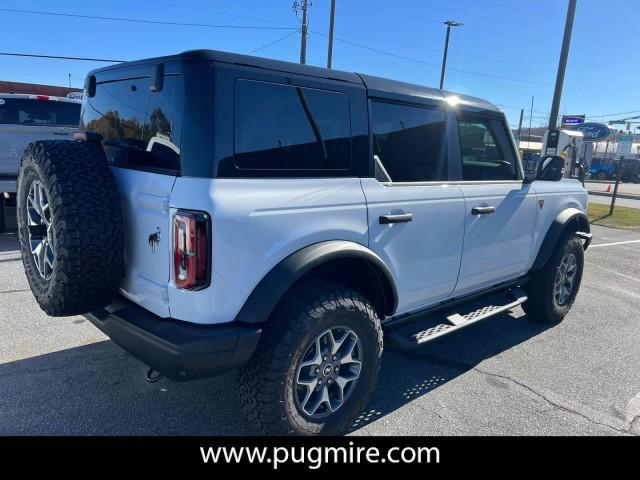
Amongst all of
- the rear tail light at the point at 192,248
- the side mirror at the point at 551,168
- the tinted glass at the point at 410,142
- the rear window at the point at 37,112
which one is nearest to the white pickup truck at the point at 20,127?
the rear window at the point at 37,112

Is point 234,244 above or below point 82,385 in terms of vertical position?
above

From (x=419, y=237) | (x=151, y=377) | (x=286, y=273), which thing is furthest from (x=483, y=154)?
(x=151, y=377)

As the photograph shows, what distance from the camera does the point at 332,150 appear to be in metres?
2.62

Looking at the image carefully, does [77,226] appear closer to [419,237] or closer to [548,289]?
[419,237]

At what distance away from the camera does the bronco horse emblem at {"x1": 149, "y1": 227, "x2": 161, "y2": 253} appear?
2.24m

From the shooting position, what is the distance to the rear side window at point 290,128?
2258mm

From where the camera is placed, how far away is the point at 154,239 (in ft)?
7.43

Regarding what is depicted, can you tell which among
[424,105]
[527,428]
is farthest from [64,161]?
[527,428]

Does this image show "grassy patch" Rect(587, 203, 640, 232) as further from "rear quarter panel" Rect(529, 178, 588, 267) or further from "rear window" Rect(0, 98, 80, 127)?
"rear window" Rect(0, 98, 80, 127)

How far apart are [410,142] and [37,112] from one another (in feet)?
21.7

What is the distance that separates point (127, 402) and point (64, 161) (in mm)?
1544

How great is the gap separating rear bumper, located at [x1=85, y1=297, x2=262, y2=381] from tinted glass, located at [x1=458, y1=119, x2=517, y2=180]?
2.13m

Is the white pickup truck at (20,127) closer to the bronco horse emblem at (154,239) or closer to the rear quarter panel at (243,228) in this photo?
the bronco horse emblem at (154,239)
